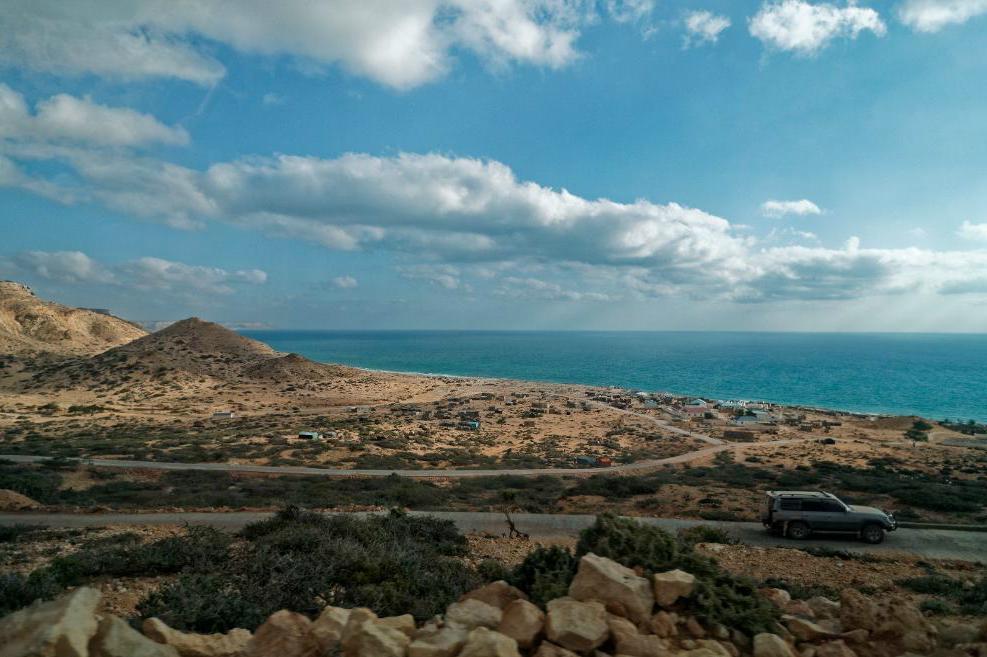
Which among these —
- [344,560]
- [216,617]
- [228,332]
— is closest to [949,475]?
[344,560]

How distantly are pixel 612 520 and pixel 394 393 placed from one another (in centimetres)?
7949

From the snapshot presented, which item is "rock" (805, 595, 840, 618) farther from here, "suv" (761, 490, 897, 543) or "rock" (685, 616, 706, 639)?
"suv" (761, 490, 897, 543)

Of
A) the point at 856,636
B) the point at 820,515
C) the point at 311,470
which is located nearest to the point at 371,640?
the point at 856,636

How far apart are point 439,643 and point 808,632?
4.53 metres

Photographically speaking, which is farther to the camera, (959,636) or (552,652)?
(959,636)

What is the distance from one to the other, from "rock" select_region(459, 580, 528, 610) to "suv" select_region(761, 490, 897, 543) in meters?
13.6

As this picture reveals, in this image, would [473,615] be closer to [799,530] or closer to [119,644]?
[119,644]

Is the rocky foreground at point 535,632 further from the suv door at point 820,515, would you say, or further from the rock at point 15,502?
the rock at point 15,502

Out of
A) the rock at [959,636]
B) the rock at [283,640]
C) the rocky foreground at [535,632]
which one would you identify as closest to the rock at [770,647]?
the rocky foreground at [535,632]

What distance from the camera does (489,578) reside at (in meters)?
9.45

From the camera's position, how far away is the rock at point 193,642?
199 inches

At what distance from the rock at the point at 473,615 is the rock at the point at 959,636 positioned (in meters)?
5.19

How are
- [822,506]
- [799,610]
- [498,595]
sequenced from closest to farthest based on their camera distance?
1. [498,595]
2. [799,610]
3. [822,506]

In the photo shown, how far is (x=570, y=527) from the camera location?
1680cm
